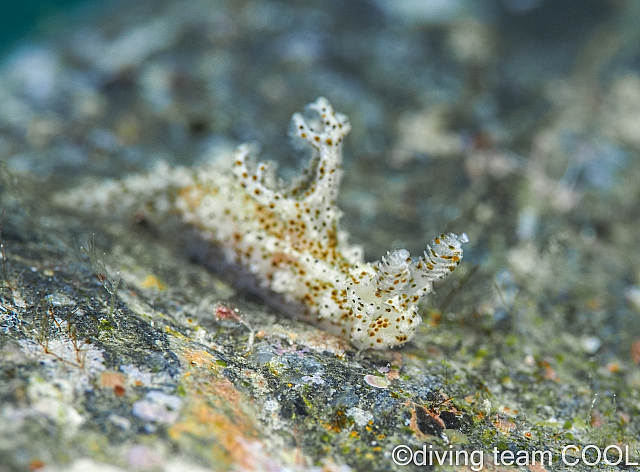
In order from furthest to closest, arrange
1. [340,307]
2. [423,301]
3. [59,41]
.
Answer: [59,41] < [423,301] < [340,307]

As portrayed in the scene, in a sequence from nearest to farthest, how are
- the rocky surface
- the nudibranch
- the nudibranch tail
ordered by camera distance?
the rocky surface → the nudibranch tail → the nudibranch

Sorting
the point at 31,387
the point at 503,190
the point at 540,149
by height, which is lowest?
the point at 31,387

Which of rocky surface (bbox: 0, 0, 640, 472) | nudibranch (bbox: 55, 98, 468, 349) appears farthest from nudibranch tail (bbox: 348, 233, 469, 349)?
rocky surface (bbox: 0, 0, 640, 472)

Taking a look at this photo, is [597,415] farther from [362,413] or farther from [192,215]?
[192,215]

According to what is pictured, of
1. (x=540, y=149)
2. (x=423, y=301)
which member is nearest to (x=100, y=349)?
(x=423, y=301)

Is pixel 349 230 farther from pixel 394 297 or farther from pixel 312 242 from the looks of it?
pixel 394 297

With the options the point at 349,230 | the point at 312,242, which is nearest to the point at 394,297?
the point at 312,242

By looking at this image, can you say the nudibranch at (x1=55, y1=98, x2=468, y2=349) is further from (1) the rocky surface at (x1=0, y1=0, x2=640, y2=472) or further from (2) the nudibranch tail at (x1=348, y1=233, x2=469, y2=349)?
(1) the rocky surface at (x1=0, y1=0, x2=640, y2=472)
